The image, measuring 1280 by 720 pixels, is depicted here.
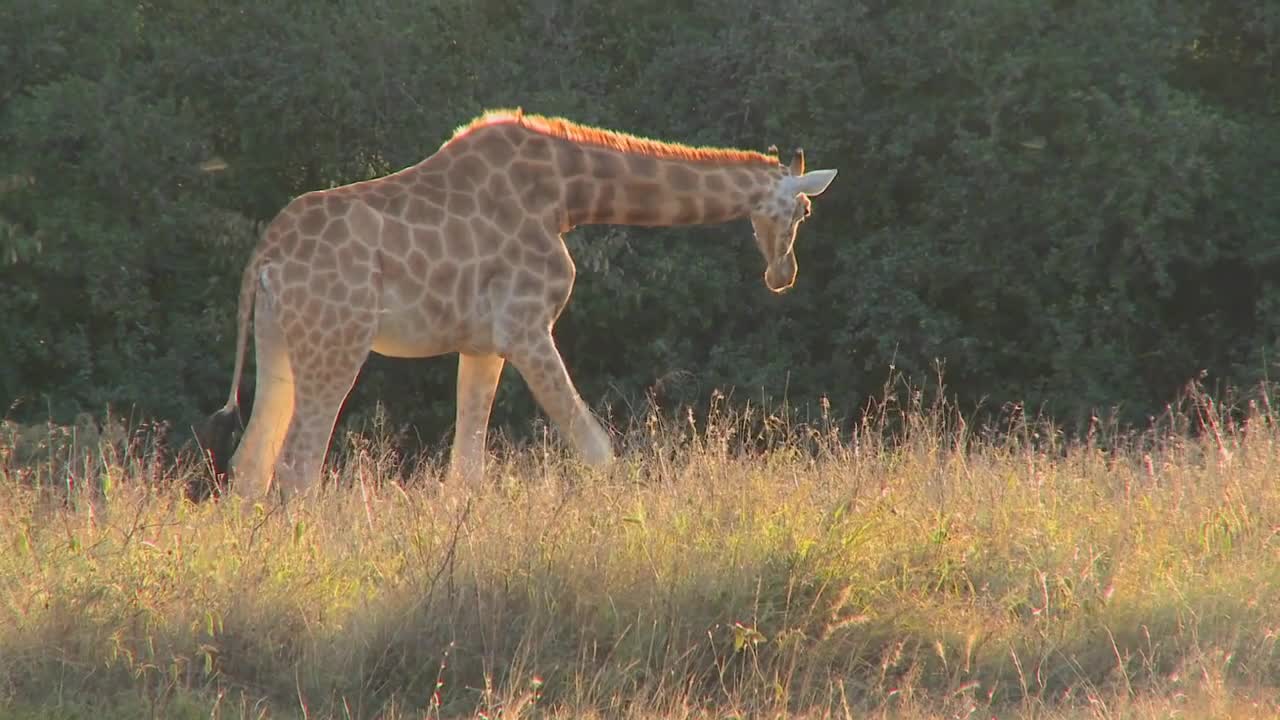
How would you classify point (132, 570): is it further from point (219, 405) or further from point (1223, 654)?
point (219, 405)

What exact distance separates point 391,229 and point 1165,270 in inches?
311

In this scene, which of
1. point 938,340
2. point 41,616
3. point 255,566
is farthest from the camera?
point 938,340

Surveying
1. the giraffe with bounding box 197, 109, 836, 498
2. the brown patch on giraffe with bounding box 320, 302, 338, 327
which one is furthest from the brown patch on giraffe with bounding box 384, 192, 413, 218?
the brown patch on giraffe with bounding box 320, 302, 338, 327

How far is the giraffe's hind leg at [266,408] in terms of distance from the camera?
804 centimetres

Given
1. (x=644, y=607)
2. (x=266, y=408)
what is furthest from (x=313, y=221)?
(x=644, y=607)

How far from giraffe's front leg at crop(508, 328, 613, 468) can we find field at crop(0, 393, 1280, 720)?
151 centimetres

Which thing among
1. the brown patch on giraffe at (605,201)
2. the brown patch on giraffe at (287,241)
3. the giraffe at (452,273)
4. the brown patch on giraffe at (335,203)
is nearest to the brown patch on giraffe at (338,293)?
the giraffe at (452,273)

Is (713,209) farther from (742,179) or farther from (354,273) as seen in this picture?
(354,273)

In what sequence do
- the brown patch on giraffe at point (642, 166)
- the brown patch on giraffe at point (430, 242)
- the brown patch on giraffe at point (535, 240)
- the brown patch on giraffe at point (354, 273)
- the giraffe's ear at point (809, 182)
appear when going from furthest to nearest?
the giraffe's ear at point (809, 182) → the brown patch on giraffe at point (642, 166) → the brown patch on giraffe at point (535, 240) → the brown patch on giraffe at point (430, 242) → the brown patch on giraffe at point (354, 273)

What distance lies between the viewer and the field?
5109mm

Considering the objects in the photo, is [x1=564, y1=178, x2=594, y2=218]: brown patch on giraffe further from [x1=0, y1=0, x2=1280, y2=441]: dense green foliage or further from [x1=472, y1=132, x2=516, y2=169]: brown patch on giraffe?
[x1=0, y1=0, x2=1280, y2=441]: dense green foliage

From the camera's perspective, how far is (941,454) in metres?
8.51

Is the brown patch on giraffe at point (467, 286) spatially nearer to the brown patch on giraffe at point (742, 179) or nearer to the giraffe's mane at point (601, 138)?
the giraffe's mane at point (601, 138)

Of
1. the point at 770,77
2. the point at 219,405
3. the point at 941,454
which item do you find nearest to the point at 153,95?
the point at 219,405
